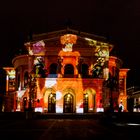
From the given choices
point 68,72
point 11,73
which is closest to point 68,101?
point 68,72

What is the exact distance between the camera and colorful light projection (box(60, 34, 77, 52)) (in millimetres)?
74688

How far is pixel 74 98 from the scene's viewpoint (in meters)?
74.0

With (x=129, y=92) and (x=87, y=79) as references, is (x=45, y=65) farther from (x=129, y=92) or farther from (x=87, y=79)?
(x=129, y=92)

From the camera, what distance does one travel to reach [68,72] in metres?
75.0

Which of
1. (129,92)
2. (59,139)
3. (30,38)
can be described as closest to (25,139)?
(59,139)

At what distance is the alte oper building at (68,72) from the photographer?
73125 millimetres

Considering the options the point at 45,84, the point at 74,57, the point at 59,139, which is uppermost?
the point at 74,57

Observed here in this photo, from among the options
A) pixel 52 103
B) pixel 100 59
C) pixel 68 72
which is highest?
pixel 100 59

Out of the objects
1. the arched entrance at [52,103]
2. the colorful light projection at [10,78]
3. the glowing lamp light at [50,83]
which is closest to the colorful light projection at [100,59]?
the glowing lamp light at [50,83]

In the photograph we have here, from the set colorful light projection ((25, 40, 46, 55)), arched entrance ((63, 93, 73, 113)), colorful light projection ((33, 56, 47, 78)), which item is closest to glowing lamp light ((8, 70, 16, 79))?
colorful light projection ((25, 40, 46, 55))

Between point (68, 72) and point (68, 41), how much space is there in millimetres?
5312

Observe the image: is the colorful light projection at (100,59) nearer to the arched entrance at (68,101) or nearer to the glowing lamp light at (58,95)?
the arched entrance at (68,101)

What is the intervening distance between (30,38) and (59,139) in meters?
56.1

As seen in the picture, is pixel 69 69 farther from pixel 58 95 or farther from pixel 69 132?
pixel 69 132
